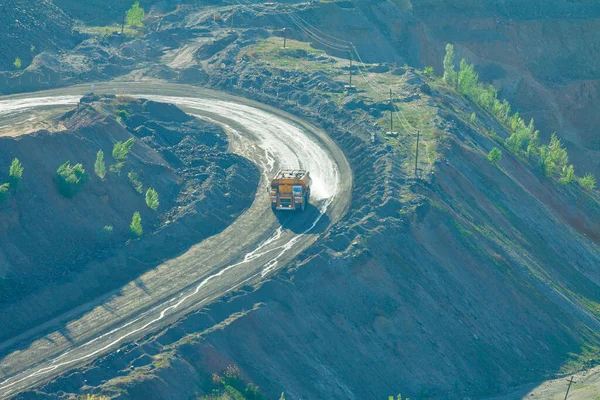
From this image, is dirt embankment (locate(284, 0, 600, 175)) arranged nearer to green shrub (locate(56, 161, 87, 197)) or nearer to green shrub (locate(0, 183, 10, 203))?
green shrub (locate(56, 161, 87, 197))

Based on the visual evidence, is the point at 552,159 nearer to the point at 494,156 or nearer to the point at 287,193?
the point at 494,156

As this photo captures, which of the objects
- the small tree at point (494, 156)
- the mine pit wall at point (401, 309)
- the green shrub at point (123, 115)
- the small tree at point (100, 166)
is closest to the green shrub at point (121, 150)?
the small tree at point (100, 166)

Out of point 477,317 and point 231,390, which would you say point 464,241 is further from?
point 231,390

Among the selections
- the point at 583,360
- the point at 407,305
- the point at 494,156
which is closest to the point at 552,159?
the point at 494,156

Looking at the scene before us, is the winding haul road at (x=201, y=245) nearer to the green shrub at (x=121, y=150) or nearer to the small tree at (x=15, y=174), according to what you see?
the green shrub at (x=121, y=150)

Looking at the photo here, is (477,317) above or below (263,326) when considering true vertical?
below

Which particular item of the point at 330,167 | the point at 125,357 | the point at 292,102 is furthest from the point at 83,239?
the point at 292,102
